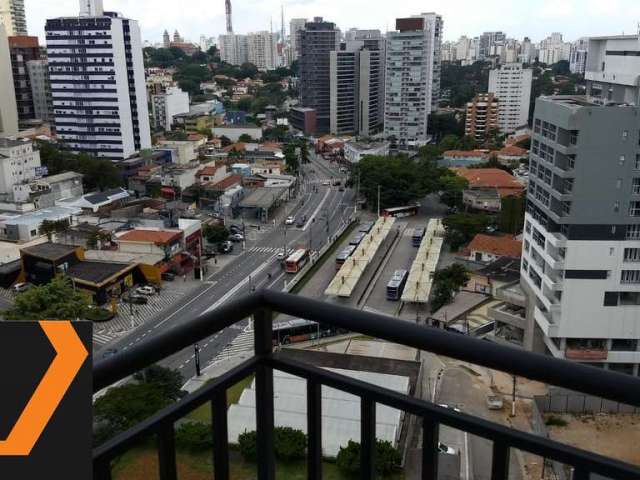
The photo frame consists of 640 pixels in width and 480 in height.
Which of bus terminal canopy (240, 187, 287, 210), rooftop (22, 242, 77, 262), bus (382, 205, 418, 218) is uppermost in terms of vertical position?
rooftop (22, 242, 77, 262)

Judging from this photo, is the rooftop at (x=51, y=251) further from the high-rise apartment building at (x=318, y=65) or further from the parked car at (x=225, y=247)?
the high-rise apartment building at (x=318, y=65)

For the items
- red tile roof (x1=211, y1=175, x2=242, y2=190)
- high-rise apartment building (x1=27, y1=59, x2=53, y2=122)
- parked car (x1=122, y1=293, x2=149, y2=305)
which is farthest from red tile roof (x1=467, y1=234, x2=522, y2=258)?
high-rise apartment building (x1=27, y1=59, x2=53, y2=122)

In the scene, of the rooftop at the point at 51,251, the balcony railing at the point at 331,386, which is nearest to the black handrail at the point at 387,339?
the balcony railing at the point at 331,386

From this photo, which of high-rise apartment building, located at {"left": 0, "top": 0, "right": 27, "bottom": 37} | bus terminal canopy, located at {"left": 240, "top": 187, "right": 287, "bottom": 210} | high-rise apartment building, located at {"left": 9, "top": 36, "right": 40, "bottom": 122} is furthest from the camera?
high-rise apartment building, located at {"left": 0, "top": 0, "right": 27, "bottom": 37}

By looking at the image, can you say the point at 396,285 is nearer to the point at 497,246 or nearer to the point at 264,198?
the point at 497,246

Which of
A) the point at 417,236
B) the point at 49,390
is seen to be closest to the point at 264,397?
the point at 49,390

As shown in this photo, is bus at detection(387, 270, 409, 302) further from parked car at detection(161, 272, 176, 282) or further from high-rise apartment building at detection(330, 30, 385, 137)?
high-rise apartment building at detection(330, 30, 385, 137)
